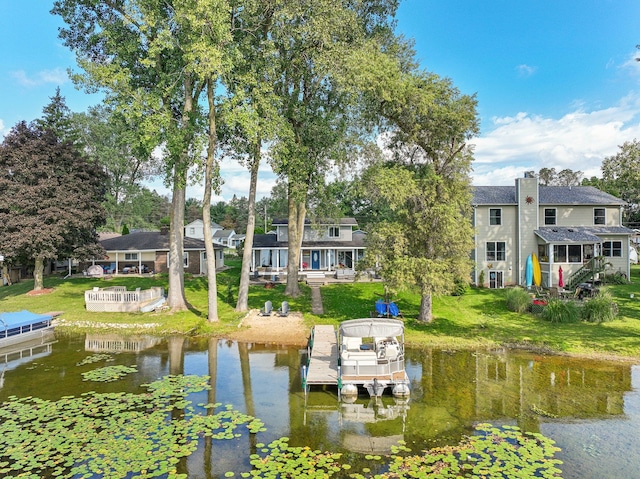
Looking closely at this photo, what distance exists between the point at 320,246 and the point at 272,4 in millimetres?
19183

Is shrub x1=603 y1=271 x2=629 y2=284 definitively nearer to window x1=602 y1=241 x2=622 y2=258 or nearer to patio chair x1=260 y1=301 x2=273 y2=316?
window x1=602 y1=241 x2=622 y2=258

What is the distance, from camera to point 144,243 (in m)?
37.6

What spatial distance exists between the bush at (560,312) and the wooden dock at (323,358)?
11685 mm

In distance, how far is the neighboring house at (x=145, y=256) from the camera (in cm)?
3656

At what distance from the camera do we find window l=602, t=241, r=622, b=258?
30.3m

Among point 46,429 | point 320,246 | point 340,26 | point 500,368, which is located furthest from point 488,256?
point 46,429

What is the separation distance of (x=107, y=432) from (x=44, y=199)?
2310cm

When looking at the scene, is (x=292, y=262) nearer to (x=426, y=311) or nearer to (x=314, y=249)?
(x=426, y=311)

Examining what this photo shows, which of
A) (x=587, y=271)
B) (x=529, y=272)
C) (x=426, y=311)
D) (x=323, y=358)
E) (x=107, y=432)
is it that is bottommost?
(x=107, y=432)

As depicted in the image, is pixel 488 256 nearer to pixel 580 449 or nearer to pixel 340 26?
pixel 340 26

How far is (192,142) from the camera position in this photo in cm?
1995

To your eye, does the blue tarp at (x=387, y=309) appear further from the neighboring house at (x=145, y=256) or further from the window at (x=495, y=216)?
the neighboring house at (x=145, y=256)

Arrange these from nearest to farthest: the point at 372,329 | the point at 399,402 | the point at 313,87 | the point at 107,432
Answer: the point at 107,432
the point at 399,402
the point at 372,329
the point at 313,87

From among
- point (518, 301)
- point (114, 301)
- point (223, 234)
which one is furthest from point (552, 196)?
point (223, 234)
